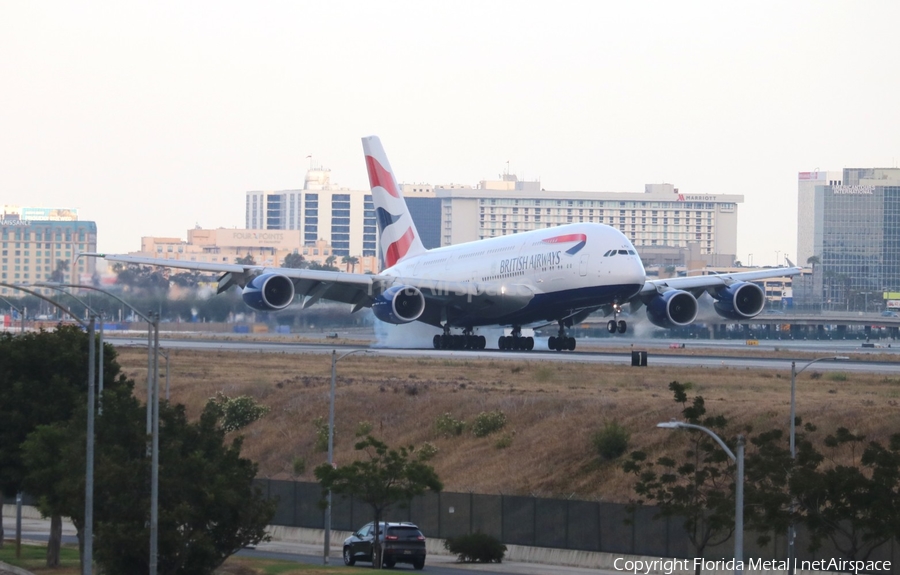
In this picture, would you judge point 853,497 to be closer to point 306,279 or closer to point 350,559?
point 350,559

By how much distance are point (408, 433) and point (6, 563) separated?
19926 millimetres

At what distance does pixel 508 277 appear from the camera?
198ft

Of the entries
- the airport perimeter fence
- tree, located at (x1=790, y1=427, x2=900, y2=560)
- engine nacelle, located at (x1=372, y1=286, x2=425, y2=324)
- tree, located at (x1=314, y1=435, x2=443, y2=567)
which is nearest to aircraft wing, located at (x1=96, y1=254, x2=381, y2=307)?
engine nacelle, located at (x1=372, y1=286, x2=425, y2=324)

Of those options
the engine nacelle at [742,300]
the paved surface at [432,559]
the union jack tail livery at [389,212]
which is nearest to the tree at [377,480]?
the paved surface at [432,559]

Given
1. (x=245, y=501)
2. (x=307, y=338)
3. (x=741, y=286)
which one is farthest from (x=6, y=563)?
(x=307, y=338)

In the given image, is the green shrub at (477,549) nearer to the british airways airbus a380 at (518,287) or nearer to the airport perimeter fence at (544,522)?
the airport perimeter fence at (544,522)

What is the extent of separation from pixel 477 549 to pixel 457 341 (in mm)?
27145

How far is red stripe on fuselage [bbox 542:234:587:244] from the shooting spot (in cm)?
5711

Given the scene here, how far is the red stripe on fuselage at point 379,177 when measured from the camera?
250 ft

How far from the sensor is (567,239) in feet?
190

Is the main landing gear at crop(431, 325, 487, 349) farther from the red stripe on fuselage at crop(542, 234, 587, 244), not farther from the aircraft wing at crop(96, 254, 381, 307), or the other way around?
the red stripe on fuselage at crop(542, 234, 587, 244)

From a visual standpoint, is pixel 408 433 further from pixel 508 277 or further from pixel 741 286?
pixel 741 286

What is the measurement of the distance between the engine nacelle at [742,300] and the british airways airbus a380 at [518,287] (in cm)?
4

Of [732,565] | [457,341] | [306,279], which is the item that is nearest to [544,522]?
[732,565]
